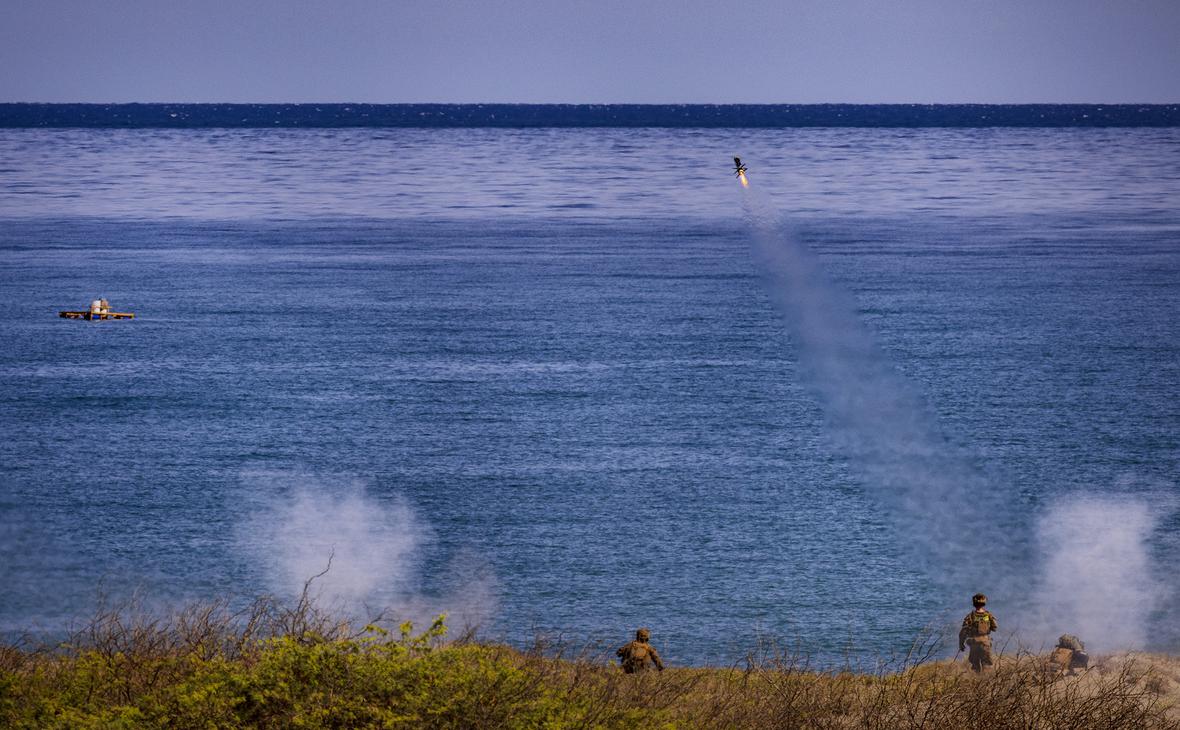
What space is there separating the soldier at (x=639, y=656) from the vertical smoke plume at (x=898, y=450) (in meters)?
39.3

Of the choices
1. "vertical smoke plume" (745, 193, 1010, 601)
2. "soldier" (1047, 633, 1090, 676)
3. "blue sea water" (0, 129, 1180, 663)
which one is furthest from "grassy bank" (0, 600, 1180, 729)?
"vertical smoke plume" (745, 193, 1010, 601)

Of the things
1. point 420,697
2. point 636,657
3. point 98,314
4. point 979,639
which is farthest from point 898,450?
point 420,697

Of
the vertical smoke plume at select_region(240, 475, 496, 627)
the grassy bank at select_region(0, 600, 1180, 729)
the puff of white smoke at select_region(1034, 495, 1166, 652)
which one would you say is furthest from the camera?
the vertical smoke plume at select_region(240, 475, 496, 627)

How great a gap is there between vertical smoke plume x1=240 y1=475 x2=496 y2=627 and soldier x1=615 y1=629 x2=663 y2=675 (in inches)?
973

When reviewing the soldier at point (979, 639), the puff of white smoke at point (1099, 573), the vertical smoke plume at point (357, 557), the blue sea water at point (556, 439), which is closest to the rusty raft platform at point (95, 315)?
the blue sea water at point (556, 439)

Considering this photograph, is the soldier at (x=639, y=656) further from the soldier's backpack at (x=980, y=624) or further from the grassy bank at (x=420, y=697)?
the soldier's backpack at (x=980, y=624)

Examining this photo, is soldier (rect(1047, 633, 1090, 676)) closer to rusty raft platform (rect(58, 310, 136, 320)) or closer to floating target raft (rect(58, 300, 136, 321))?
floating target raft (rect(58, 300, 136, 321))

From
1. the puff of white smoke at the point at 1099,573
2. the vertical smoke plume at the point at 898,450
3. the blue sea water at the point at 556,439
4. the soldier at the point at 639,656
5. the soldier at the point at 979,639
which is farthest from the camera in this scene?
the vertical smoke plume at the point at 898,450

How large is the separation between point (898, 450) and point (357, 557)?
41.4 metres

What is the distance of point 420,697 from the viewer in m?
26.4

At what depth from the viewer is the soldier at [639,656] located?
113 feet

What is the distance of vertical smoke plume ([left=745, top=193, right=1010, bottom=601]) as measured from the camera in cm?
7725

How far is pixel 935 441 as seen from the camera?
97250mm

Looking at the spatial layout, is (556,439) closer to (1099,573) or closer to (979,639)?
(1099,573)
